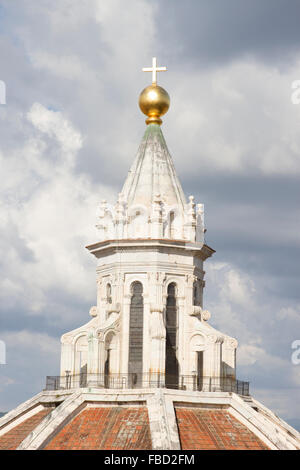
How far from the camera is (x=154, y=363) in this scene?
173 feet

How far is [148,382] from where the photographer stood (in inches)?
2063

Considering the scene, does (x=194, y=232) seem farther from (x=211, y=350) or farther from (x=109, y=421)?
(x=109, y=421)

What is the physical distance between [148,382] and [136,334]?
296 centimetres

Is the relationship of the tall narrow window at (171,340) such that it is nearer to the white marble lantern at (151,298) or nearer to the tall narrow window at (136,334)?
the white marble lantern at (151,298)

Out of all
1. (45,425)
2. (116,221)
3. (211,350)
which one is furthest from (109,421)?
(116,221)

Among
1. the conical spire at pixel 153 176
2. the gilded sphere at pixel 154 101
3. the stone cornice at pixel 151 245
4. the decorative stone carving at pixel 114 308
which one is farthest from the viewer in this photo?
the gilded sphere at pixel 154 101

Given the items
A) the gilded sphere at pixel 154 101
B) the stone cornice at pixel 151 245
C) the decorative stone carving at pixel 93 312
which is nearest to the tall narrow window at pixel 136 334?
the stone cornice at pixel 151 245

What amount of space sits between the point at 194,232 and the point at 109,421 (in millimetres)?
11647

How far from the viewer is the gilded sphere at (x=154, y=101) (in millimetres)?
56656

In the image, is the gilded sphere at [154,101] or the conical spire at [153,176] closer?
the conical spire at [153,176]

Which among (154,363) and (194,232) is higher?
(194,232)

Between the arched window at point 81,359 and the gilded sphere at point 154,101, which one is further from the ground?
the gilded sphere at point 154,101

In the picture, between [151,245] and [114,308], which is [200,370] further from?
[151,245]

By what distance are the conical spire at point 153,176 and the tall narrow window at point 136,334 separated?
487 cm
